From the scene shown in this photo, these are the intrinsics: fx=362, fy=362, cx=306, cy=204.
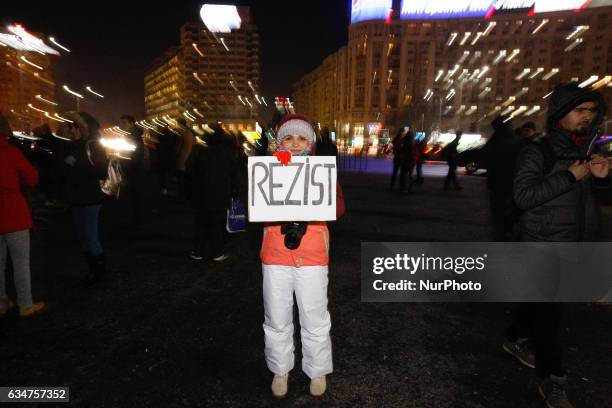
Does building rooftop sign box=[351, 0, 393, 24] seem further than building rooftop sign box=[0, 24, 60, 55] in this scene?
Yes

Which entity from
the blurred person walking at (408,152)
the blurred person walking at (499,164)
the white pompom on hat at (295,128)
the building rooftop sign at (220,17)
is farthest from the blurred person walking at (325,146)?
the building rooftop sign at (220,17)

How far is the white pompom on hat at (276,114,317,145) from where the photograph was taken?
2.60 meters

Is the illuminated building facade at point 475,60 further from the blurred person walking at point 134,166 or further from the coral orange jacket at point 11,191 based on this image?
the coral orange jacket at point 11,191

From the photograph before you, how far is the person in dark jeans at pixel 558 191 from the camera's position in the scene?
95.7 inches

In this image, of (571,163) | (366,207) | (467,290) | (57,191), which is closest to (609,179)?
(571,163)

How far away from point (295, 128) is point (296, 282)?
3.63 ft

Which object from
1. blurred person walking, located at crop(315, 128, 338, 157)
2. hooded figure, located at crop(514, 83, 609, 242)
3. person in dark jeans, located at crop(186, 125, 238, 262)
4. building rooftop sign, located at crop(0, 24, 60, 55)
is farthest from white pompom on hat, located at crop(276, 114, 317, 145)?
building rooftop sign, located at crop(0, 24, 60, 55)

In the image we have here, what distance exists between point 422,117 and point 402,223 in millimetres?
56370

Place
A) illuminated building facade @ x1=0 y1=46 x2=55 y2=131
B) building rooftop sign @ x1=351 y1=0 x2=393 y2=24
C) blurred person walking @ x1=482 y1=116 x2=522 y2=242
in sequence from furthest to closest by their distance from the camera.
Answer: illuminated building facade @ x1=0 y1=46 x2=55 y2=131 < building rooftop sign @ x1=351 y1=0 x2=393 y2=24 < blurred person walking @ x1=482 y1=116 x2=522 y2=242

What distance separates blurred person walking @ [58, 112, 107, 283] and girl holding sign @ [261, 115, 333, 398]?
2.91m

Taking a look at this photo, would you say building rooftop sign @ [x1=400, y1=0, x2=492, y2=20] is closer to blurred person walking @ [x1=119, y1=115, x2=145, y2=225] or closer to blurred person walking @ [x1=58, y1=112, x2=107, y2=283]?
blurred person walking @ [x1=119, y1=115, x2=145, y2=225]

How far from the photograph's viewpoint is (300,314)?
2641 millimetres

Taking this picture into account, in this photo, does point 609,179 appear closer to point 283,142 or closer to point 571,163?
point 571,163

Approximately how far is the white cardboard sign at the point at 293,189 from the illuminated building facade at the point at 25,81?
144208mm
